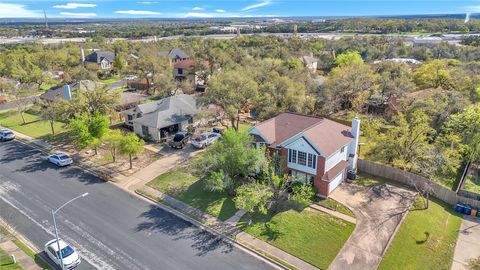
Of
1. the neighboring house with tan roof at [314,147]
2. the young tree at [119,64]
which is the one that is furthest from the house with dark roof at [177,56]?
the neighboring house with tan roof at [314,147]

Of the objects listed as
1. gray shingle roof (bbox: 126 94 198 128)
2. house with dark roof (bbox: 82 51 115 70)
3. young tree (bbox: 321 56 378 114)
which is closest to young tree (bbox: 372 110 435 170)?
young tree (bbox: 321 56 378 114)

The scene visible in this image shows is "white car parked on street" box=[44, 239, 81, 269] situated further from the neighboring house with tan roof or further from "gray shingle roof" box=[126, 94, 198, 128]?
"gray shingle roof" box=[126, 94, 198, 128]

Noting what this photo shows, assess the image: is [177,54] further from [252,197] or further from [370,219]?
[370,219]

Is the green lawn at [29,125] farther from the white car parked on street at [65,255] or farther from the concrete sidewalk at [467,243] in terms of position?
the concrete sidewalk at [467,243]

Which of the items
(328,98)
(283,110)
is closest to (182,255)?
(283,110)

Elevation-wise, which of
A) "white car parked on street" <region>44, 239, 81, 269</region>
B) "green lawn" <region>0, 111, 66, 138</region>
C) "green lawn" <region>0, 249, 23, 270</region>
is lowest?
"green lawn" <region>0, 249, 23, 270</region>

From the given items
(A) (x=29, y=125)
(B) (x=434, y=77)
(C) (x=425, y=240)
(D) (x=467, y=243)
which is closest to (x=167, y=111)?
(A) (x=29, y=125)
